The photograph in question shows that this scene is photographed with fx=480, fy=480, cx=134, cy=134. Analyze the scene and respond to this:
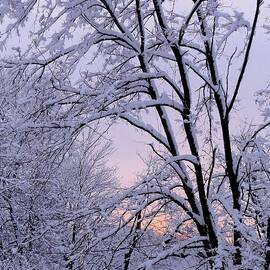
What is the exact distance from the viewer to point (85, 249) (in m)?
5.20

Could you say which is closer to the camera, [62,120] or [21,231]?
[62,120]

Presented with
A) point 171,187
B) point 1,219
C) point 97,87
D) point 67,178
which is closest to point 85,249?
point 171,187

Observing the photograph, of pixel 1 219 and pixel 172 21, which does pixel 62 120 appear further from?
pixel 1 219

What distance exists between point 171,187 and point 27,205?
8.17m

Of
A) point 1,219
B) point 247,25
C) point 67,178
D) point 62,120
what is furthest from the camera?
point 67,178

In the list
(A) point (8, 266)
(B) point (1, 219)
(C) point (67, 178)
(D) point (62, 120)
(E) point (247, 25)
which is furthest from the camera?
(C) point (67, 178)

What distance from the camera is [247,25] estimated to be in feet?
16.6

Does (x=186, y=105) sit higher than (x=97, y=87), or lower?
lower

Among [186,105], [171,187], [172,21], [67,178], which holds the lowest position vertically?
[171,187]

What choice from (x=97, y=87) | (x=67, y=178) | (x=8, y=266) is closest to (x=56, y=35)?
(x=97, y=87)

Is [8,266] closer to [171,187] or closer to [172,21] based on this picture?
[171,187]

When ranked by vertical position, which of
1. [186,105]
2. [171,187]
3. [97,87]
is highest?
[97,87]

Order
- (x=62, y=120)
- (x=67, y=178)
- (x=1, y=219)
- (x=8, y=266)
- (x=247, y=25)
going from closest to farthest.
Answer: (x=247, y=25) → (x=62, y=120) → (x=8, y=266) → (x=1, y=219) → (x=67, y=178)

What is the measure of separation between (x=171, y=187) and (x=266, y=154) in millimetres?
1165
